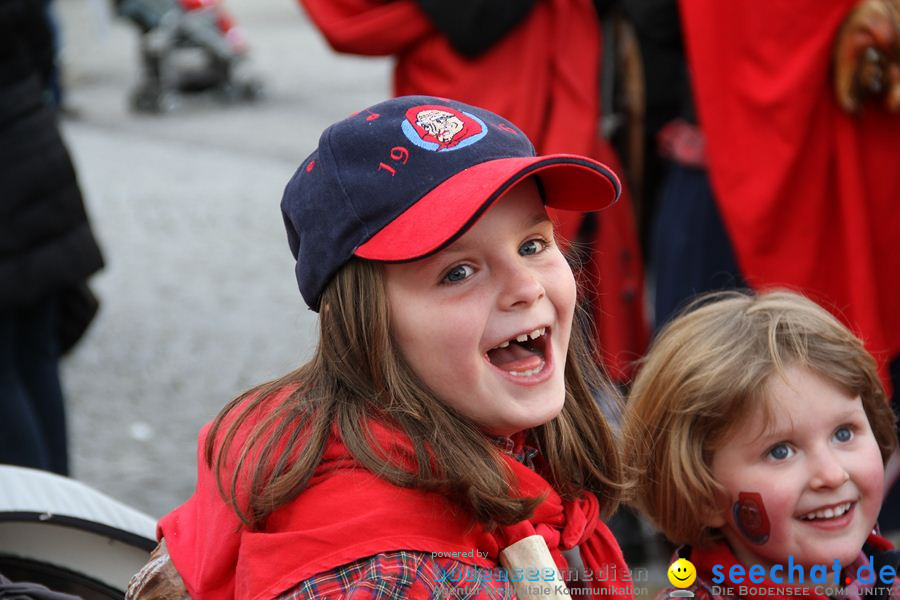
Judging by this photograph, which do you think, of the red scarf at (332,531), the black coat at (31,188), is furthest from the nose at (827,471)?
the black coat at (31,188)

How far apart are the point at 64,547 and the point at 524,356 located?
81cm

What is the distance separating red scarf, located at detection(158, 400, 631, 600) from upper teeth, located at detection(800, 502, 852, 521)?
15.5 inches

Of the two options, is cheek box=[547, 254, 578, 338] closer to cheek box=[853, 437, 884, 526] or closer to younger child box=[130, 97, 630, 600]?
A: younger child box=[130, 97, 630, 600]

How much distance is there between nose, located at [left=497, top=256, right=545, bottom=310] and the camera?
152 cm

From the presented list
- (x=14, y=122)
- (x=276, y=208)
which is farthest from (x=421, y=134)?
(x=276, y=208)

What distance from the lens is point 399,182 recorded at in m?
1.51

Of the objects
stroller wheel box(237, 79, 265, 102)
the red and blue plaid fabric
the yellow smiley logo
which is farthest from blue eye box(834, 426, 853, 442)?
stroller wheel box(237, 79, 265, 102)

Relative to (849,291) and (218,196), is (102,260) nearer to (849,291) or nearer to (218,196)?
(849,291)

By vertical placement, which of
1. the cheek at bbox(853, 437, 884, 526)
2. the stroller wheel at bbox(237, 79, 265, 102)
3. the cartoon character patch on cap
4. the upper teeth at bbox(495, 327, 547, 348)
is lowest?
the stroller wheel at bbox(237, 79, 265, 102)

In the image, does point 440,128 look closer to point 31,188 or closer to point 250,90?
point 31,188

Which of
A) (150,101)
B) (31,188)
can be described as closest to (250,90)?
(150,101)

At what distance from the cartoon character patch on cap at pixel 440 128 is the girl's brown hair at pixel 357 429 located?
16cm

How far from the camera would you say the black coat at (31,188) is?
2.89 meters

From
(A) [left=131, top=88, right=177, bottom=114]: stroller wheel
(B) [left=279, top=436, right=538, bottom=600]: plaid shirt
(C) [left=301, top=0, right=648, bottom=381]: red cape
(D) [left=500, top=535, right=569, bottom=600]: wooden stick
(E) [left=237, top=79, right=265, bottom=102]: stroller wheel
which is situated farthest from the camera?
(E) [left=237, top=79, right=265, bottom=102]: stroller wheel
